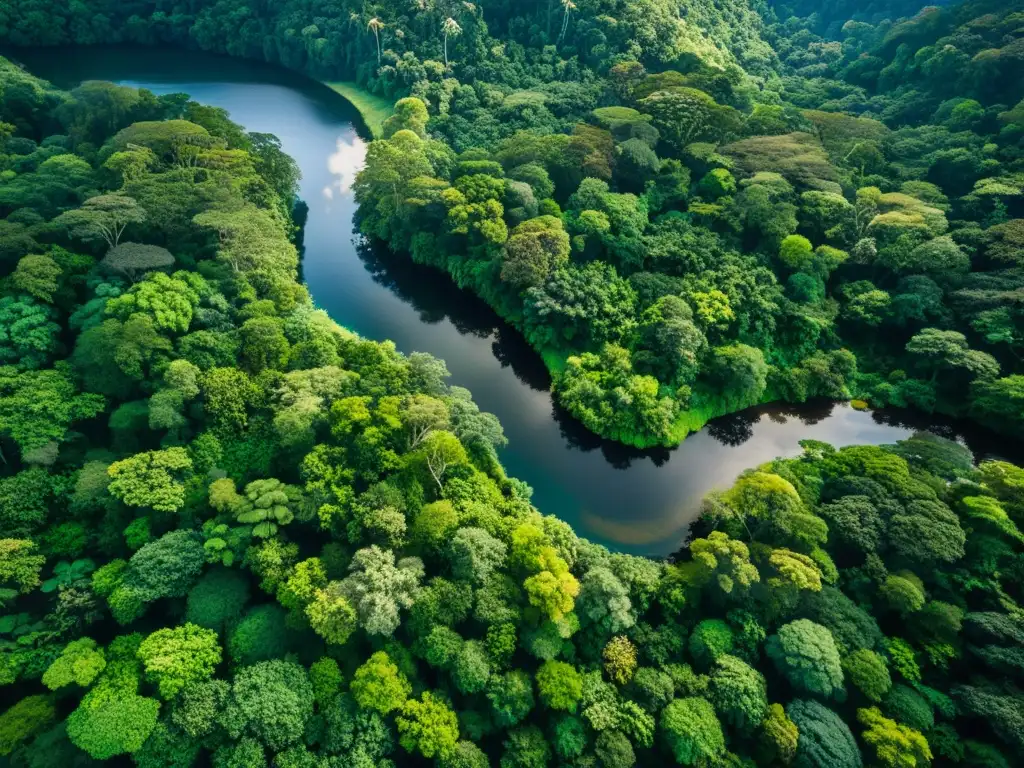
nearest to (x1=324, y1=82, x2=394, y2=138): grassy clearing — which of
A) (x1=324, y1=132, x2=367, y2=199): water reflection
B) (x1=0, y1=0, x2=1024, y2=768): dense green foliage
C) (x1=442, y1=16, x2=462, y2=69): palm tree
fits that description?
(x1=324, y1=132, x2=367, y2=199): water reflection

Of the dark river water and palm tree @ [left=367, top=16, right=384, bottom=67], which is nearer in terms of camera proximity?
the dark river water

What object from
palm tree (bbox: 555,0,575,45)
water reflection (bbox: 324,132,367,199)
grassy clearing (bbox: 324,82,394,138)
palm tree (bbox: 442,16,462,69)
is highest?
palm tree (bbox: 555,0,575,45)

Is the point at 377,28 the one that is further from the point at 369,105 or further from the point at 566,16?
the point at 566,16

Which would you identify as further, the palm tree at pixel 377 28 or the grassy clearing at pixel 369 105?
the grassy clearing at pixel 369 105

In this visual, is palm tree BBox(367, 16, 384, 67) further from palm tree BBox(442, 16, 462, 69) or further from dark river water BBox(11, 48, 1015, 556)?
dark river water BBox(11, 48, 1015, 556)

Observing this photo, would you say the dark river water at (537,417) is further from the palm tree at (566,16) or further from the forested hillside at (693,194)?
the palm tree at (566,16)

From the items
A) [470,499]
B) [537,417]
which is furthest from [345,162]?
[470,499]

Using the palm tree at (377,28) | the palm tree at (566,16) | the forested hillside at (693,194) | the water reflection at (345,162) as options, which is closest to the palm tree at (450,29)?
the forested hillside at (693,194)

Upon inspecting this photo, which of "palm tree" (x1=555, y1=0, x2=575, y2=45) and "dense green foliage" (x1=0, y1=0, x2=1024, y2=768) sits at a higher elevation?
"palm tree" (x1=555, y1=0, x2=575, y2=45)
